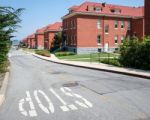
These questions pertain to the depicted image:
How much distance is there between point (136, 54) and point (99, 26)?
30.7 metres

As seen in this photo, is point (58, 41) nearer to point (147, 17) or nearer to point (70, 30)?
point (70, 30)

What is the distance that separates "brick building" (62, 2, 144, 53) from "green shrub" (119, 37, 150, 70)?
26430mm

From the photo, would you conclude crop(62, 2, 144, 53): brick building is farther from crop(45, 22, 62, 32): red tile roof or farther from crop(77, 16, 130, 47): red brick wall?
crop(45, 22, 62, 32): red tile roof

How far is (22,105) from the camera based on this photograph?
955 centimetres

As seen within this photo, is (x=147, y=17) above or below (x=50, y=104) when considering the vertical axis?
above

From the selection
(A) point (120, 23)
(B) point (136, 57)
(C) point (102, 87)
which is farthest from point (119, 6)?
(C) point (102, 87)

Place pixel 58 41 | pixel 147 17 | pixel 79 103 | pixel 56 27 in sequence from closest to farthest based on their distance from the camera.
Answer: pixel 79 103 < pixel 147 17 < pixel 58 41 < pixel 56 27

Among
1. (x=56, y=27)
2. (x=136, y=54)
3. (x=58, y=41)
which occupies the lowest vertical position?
(x=136, y=54)

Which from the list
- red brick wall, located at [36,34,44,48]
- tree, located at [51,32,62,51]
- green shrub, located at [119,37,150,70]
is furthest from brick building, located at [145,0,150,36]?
red brick wall, located at [36,34,44,48]

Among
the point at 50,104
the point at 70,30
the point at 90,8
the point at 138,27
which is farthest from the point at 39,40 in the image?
the point at 50,104

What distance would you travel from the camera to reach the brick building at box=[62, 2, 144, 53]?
49.2 meters

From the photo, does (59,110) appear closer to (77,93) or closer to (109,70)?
(77,93)

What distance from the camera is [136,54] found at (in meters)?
20.8

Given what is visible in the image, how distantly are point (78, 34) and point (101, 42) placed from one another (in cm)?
538
